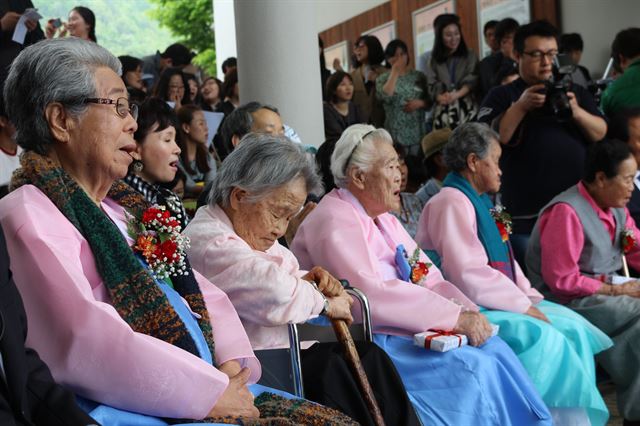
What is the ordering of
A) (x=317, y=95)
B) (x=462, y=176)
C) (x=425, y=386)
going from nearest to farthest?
(x=425, y=386) → (x=462, y=176) → (x=317, y=95)

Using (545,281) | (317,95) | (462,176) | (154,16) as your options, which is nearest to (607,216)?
(545,281)

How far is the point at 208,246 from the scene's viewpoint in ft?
10.4

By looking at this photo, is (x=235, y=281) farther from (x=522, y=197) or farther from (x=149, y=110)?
(x=522, y=197)

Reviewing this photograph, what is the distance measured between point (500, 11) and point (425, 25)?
170 centimetres

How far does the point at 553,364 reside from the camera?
4.03 m

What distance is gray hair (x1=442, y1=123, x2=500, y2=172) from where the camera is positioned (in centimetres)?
479

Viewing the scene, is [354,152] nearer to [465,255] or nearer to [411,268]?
[411,268]

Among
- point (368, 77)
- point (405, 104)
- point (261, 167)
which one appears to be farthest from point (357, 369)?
point (368, 77)

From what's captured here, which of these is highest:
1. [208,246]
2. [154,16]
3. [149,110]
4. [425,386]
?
[154,16]

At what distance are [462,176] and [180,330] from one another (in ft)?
8.68

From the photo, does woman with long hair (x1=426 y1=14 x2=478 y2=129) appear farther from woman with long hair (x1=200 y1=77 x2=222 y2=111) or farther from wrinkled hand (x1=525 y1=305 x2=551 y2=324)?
wrinkled hand (x1=525 y1=305 x2=551 y2=324)

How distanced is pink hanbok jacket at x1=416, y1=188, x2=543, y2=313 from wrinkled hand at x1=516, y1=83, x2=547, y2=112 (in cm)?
95

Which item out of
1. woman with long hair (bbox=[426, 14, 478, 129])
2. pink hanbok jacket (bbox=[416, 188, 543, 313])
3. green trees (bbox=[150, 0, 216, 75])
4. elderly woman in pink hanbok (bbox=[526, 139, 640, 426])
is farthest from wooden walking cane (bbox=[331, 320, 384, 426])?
green trees (bbox=[150, 0, 216, 75])

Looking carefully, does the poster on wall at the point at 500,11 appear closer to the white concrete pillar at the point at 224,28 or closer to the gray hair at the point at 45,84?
the white concrete pillar at the point at 224,28
